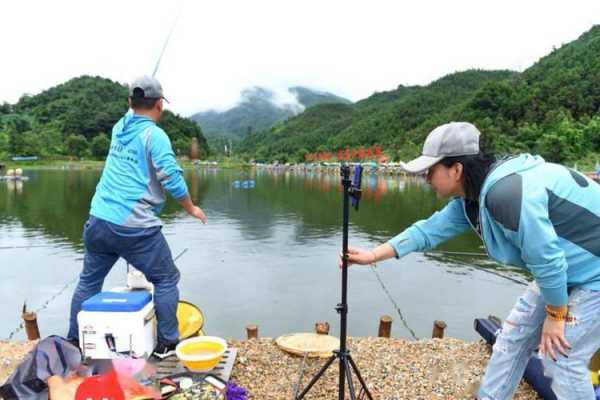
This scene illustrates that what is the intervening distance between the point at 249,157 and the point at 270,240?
105787mm

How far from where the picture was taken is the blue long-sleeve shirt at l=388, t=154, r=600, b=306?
5.14 ft

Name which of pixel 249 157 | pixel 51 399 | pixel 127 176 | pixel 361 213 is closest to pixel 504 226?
pixel 127 176

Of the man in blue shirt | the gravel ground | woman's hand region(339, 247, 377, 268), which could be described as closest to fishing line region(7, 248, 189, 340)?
the gravel ground

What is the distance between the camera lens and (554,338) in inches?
68.8

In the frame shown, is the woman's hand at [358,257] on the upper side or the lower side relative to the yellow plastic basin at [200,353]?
upper

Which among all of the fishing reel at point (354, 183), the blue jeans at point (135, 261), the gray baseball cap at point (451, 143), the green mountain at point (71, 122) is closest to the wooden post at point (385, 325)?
the blue jeans at point (135, 261)

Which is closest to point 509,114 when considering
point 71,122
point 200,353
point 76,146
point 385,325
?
point 385,325

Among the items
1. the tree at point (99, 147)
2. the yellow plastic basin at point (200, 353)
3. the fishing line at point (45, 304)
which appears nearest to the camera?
the yellow plastic basin at point (200, 353)

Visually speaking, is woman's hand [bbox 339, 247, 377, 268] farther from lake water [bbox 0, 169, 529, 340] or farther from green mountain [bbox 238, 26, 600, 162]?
green mountain [bbox 238, 26, 600, 162]

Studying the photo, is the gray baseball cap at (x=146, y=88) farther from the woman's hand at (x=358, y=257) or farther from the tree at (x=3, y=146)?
the tree at (x=3, y=146)

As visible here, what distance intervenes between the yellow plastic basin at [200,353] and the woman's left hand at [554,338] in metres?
1.88

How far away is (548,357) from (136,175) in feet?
8.10

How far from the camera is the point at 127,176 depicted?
277 cm

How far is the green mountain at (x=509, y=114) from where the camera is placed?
48.5 m
